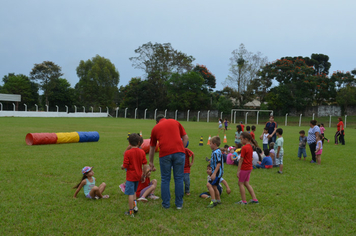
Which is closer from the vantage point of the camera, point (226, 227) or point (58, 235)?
point (58, 235)

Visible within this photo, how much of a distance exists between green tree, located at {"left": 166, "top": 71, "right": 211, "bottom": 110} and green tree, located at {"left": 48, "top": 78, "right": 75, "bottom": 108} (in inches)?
997

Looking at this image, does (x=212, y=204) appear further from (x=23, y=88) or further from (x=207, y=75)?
(x=23, y=88)

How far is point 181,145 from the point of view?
5082 mm

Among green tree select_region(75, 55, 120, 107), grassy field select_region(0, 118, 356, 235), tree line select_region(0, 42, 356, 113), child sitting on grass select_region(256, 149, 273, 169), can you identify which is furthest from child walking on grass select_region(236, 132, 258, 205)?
green tree select_region(75, 55, 120, 107)

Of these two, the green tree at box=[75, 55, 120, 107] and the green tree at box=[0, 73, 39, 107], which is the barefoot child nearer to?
the green tree at box=[0, 73, 39, 107]

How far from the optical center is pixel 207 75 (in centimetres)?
6469

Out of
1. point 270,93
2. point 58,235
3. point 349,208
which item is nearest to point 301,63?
point 270,93

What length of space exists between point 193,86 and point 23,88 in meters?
38.0

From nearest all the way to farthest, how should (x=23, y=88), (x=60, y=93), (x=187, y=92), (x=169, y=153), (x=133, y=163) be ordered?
(x=133, y=163) → (x=169, y=153) → (x=187, y=92) → (x=23, y=88) → (x=60, y=93)

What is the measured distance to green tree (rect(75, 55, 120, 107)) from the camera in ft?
232

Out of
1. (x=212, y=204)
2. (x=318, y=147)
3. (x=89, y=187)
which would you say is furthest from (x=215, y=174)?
(x=318, y=147)

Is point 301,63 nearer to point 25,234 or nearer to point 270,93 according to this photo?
point 270,93

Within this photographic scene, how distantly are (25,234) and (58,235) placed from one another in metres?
0.50

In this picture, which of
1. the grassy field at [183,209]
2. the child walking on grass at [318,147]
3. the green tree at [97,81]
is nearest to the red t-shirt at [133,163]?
the grassy field at [183,209]
